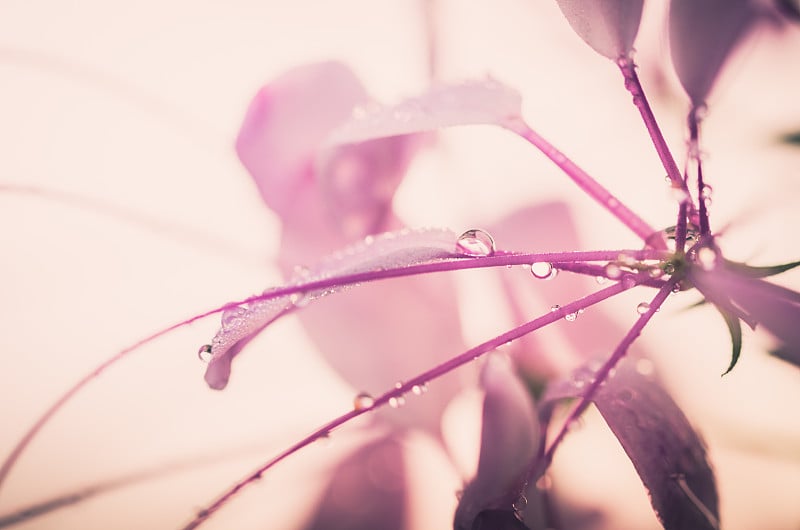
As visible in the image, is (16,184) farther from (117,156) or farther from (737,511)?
(737,511)

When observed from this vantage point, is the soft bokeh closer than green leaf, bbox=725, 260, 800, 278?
No

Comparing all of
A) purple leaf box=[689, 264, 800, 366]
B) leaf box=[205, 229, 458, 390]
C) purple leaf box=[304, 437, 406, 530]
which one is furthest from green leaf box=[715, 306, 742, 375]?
purple leaf box=[304, 437, 406, 530]

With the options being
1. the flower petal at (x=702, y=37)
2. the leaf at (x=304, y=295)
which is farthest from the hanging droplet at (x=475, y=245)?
the flower petal at (x=702, y=37)

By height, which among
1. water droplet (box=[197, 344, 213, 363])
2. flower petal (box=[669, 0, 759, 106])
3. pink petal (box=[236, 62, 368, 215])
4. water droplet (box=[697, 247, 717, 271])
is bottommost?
water droplet (box=[697, 247, 717, 271])

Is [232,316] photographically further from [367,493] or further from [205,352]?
[367,493]

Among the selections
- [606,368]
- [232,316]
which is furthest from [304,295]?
[606,368]

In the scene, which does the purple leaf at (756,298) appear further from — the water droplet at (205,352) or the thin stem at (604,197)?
the water droplet at (205,352)

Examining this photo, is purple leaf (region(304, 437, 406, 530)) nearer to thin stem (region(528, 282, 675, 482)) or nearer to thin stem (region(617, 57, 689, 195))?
thin stem (region(528, 282, 675, 482))
